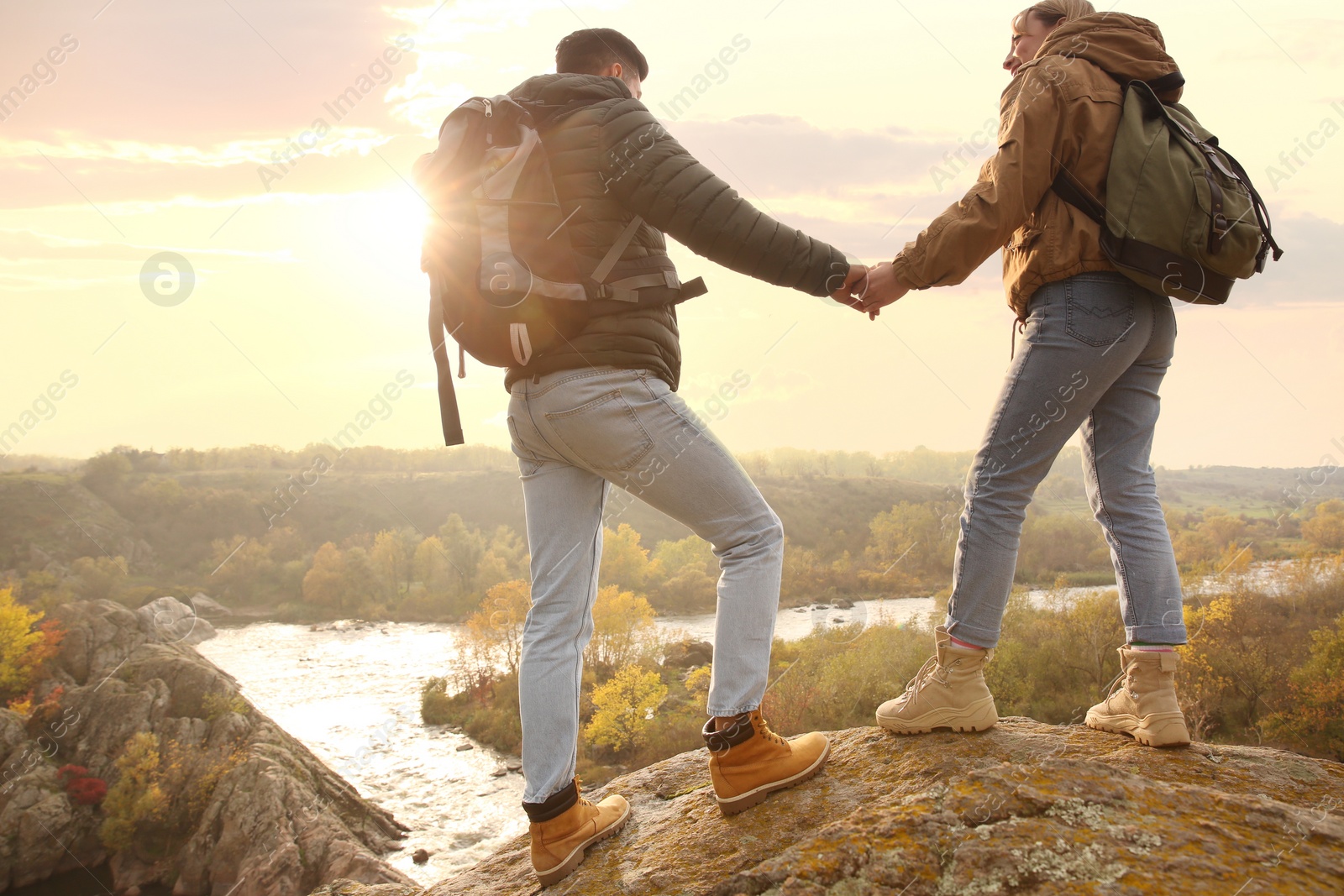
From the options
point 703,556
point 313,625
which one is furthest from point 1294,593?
point 313,625

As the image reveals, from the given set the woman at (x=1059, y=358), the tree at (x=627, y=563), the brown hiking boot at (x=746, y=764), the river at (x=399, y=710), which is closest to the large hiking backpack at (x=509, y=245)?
the woman at (x=1059, y=358)

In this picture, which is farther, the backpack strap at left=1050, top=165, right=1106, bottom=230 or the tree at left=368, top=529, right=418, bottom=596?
the tree at left=368, top=529, right=418, bottom=596

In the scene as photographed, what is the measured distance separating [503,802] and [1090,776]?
36456 mm

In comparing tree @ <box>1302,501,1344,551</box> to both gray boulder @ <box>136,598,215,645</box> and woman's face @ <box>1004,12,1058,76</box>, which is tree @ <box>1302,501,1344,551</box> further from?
gray boulder @ <box>136,598,215,645</box>

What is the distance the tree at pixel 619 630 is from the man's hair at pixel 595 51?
4166 centimetres

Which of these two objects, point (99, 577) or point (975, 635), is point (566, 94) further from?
point (99, 577)

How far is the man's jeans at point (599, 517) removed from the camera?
218cm

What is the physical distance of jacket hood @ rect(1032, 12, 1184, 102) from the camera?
2209 millimetres

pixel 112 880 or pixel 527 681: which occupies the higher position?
pixel 527 681

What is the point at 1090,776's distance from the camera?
1.99m

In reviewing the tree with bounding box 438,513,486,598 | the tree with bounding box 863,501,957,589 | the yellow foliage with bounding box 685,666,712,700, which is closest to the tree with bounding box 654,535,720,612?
the tree with bounding box 863,501,957,589

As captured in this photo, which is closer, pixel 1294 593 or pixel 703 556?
pixel 1294 593

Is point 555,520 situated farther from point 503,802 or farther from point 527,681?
point 503,802

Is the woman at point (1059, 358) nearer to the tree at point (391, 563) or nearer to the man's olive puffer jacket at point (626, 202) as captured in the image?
the man's olive puffer jacket at point (626, 202)
